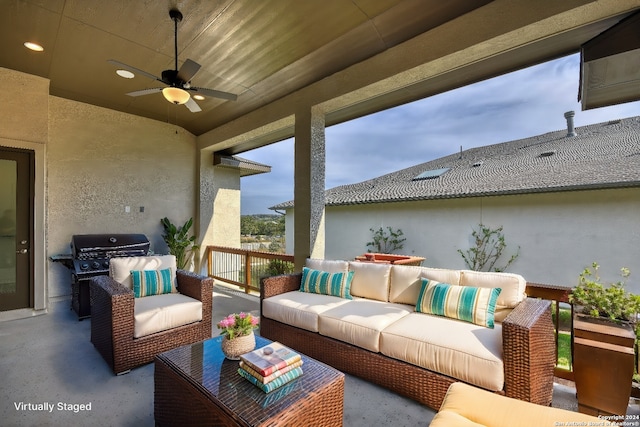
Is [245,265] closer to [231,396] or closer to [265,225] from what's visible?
[231,396]

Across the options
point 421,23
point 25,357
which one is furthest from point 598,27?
point 25,357

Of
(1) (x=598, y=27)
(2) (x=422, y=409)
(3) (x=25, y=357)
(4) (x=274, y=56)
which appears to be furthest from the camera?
(4) (x=274, y=56)

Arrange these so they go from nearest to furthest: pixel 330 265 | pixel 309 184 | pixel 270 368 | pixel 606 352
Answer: pixel 270 368 → pixel 606 352 → pixel 330 265 → pixel 309 184

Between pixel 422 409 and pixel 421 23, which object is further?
pixel 421 23

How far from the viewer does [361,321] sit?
267cm

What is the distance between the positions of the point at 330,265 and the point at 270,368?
2113 mm

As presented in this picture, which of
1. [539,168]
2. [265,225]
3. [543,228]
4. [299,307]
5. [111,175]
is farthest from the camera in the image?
[265,225]

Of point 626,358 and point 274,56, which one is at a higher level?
point 274,56

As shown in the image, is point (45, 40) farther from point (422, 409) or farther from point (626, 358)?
point (626, 358)

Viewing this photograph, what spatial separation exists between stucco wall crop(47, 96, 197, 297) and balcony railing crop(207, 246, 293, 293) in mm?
1229

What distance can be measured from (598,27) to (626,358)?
2.83 m

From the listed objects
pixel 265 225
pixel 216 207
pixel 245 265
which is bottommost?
pixel 245 265

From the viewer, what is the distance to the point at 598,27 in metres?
2.61

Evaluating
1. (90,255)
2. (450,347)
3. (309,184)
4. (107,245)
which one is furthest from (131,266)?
(450,347)
